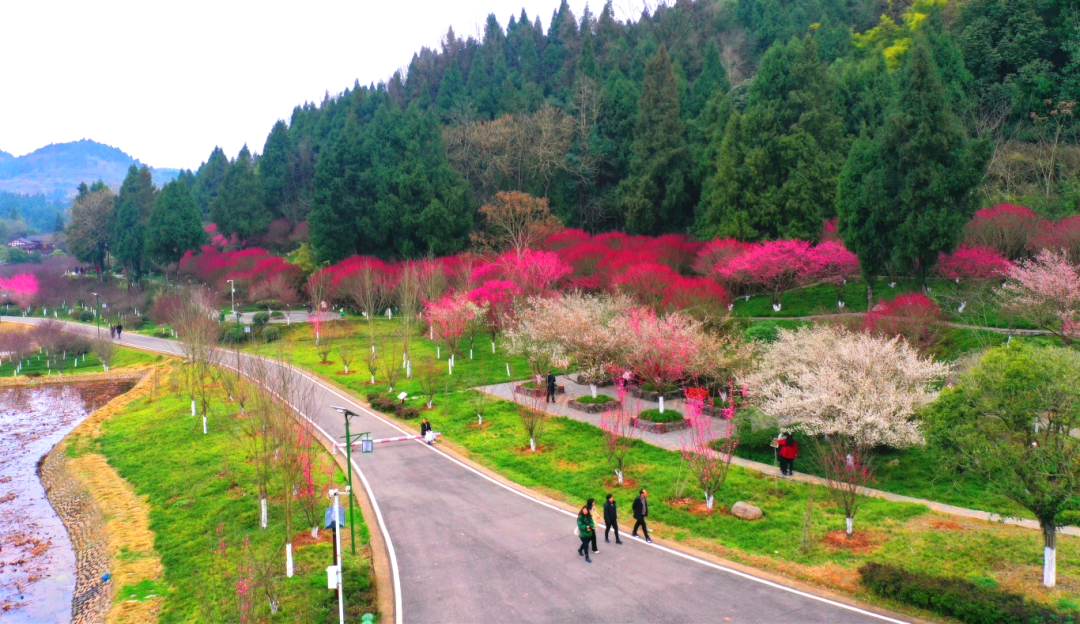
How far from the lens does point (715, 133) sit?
48.8 m

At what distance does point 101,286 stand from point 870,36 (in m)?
80.8

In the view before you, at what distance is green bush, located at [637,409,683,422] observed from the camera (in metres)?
25.6

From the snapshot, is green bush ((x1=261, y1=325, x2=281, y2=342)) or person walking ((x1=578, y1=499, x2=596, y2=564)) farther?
green bush ((x1=261, y1=325, x2=281, y2=342))

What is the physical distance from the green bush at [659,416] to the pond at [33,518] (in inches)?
688

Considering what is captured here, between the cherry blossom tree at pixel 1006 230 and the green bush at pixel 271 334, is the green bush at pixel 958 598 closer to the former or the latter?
the cherry blossom tree at pixel 1006 230

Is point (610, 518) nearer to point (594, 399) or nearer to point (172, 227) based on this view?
point (594, 399)

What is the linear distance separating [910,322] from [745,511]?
12.1 metres

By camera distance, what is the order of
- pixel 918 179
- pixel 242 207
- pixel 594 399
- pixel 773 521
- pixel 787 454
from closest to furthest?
pixel 773 521 < pixel 787 454 < pixel 594 399 < pixel 918 179 < pixel 242 207

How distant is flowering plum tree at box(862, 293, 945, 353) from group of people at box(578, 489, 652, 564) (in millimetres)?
12389

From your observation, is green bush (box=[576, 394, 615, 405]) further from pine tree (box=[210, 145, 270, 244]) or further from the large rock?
pine tree (box=[210, 145, 270, 244])

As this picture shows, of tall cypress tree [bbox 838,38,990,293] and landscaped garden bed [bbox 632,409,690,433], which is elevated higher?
tall cypress tree [bbox 838,38,990,293]

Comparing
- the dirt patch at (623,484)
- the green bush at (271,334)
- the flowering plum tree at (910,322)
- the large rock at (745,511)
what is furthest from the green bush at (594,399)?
the green bush at (271,334)

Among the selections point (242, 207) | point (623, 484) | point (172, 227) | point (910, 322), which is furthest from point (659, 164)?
point (172, 227)

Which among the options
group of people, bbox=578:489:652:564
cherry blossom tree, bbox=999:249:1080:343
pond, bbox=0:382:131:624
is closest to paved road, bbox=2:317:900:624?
group of people, bbox=578:489:652:564
